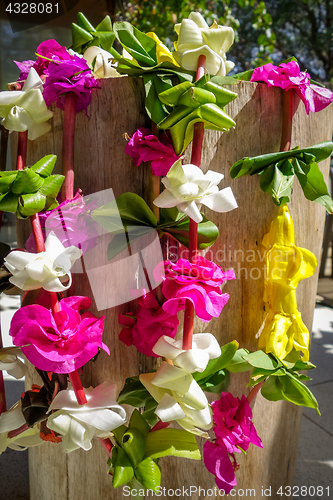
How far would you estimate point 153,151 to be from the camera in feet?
2.24

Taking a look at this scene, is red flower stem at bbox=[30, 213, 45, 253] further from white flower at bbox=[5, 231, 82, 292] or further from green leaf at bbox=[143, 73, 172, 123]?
green leaf at bbox=[143, 73, 172, 123]

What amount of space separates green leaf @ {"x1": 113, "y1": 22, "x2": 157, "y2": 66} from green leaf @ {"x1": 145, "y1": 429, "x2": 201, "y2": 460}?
74cm

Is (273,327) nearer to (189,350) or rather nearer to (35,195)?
(189,350)

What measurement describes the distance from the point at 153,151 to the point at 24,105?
0.26 m

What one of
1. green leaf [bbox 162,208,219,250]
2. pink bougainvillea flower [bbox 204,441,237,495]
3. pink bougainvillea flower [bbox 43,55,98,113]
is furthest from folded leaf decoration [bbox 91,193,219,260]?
pink bougainvillea flower [bbox 204,441,237,495]

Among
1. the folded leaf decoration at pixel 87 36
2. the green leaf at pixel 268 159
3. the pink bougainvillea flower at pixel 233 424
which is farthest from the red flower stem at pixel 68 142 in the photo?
the pink bougainvillea flower at pixel 233 424

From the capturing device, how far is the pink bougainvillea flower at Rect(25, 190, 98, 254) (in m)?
0.69

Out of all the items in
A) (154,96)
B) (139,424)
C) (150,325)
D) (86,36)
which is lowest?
(139,424)

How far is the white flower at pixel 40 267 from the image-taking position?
608mm

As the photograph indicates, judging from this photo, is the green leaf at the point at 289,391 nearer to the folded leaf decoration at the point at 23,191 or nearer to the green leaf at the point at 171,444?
the green leaf at the point at 171,444

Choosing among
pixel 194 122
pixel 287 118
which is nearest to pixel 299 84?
pixel 287 118

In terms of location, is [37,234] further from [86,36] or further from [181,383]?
[86,36]

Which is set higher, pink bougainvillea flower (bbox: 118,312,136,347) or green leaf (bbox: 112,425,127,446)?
pink bougainvillea flower (bbox: 118,312,136,347)

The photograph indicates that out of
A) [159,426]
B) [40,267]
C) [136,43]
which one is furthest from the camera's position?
[159,426]
